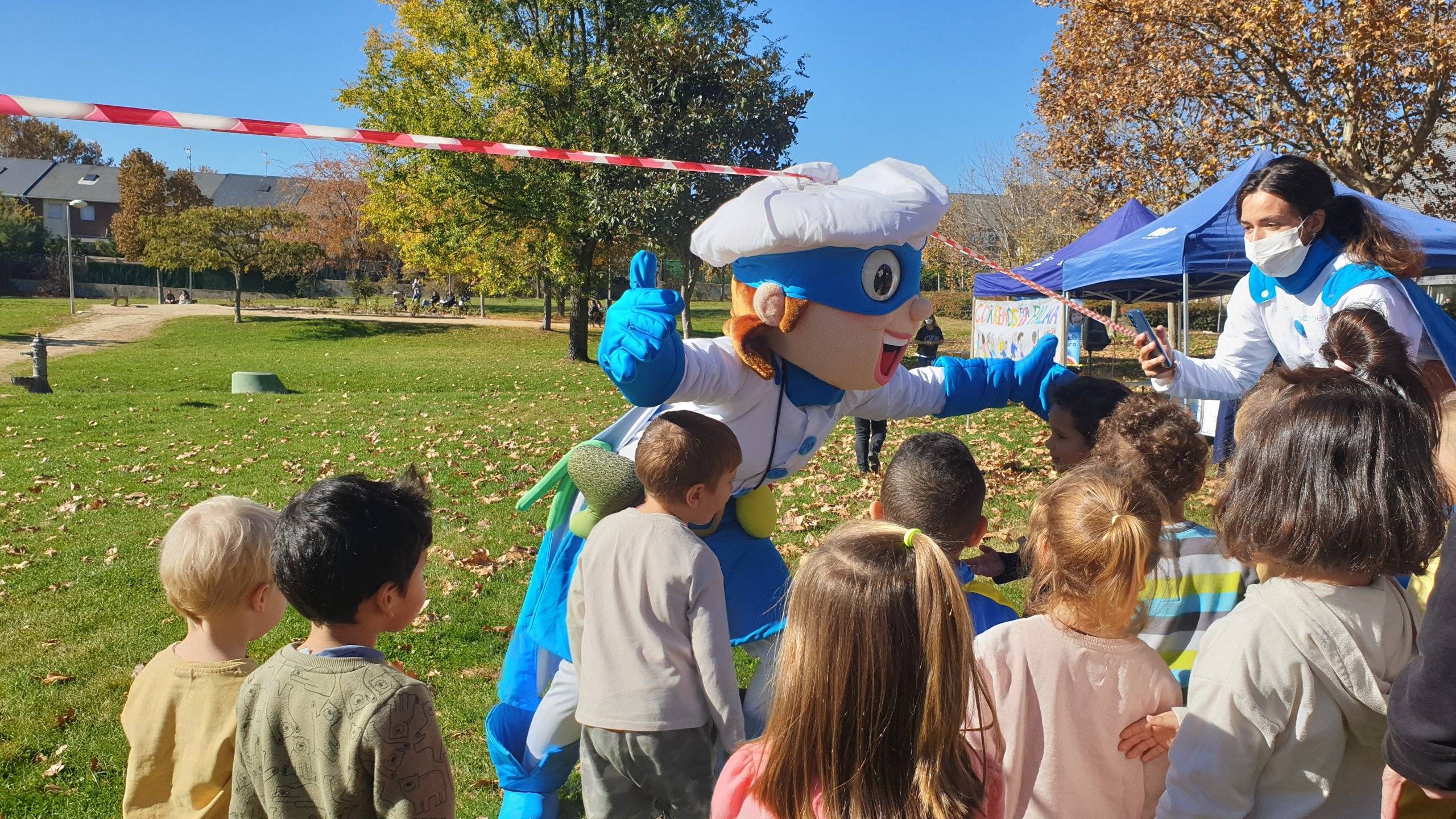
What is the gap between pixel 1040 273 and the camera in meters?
15.0

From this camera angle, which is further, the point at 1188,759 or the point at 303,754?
the point at 303,754

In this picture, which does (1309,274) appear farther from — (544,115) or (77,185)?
(77,185)

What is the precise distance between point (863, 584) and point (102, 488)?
9.01 m

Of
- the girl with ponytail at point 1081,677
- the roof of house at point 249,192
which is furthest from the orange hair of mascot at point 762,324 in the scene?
the roof of house at point 249,192

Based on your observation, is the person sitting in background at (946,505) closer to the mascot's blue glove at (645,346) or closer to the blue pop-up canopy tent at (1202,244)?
the mascot's blue glove at (645,346)

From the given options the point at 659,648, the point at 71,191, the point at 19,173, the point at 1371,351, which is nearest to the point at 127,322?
the point at 659,648

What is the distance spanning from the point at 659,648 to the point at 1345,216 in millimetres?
3094

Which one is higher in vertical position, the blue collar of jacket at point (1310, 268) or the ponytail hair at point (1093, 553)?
the blue collar of jacket at point (1310, 268)

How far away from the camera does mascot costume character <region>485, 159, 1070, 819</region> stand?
10.0 ft

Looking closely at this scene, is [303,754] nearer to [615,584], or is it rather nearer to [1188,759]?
[615,584]

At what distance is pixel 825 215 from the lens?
3133 mm

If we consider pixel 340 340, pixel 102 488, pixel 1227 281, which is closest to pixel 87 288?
pixel 340 340

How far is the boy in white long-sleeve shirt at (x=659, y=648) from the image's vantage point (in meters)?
2.46

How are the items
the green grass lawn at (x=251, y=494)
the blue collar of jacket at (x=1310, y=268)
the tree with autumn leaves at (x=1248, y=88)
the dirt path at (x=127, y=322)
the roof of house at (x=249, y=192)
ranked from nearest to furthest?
the blue collar of jacket at (x=1310, y=268), the green grass lawn at (x=251, y=494), the tree with autumn leaves at (x=1248, y=88), the dirt path at (x=127, y=322), the roof of house at (x=249, y=192)
